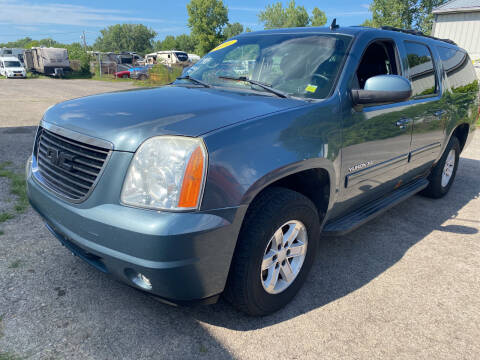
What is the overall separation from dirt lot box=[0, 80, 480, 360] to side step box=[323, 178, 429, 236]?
40 cm

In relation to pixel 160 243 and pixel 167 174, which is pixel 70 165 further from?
pixel 160 243

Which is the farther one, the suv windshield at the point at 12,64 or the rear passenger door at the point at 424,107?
the suv windshield at the point at 12,64

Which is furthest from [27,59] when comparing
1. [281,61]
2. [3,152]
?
[281,61]

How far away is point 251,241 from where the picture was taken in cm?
212

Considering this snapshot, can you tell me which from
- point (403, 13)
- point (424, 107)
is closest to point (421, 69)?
point (424, 107)

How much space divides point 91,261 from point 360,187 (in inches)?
81.7

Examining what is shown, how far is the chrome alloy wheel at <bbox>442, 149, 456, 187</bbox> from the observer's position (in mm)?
4855

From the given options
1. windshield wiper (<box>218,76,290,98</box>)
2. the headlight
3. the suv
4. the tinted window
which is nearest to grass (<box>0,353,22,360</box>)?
the suv

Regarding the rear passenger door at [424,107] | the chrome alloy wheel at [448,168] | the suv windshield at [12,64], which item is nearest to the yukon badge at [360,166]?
the rear passenger door at [424,107]

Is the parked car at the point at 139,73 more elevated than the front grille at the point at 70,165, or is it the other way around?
the front grille at the point at 70,165

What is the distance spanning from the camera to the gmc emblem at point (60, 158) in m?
2.18

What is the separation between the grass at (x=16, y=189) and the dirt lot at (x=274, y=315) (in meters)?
0.24

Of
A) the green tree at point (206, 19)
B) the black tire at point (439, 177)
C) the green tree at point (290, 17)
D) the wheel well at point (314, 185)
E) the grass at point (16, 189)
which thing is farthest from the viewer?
the green tree at point (290, 17)

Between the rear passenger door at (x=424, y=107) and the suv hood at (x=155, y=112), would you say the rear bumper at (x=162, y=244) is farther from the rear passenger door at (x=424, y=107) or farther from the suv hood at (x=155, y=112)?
the rear passenger door at (x=424, y=107)
